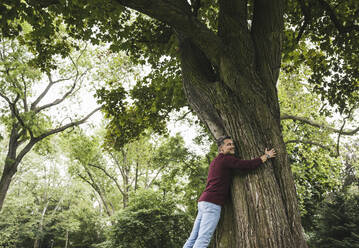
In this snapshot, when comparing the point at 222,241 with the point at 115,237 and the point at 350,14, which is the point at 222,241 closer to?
the point at 350,14

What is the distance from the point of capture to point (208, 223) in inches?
143

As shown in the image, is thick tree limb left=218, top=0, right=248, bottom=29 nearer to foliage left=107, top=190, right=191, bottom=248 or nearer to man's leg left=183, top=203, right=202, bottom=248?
man's leg left=183, top=203, right=202, bottom=248

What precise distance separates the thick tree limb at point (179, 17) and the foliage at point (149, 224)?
10045 mm

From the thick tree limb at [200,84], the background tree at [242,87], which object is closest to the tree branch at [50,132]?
the background tree at [242,87]

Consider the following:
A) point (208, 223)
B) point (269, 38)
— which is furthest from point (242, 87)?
point (208, 223)

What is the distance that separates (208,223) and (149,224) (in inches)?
368

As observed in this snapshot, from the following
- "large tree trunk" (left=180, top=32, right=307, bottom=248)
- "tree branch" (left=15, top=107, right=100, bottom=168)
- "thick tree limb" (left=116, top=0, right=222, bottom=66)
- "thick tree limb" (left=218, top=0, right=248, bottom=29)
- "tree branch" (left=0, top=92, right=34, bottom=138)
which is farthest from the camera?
"tree branch" (left=15, top=107, right=100, bottom=168)

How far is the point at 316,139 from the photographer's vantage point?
11.1 m

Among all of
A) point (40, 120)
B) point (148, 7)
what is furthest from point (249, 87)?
point (40, 120)

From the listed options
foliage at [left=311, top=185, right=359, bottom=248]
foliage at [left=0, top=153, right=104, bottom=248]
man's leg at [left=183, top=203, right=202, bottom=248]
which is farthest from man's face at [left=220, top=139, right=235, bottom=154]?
foliage at [left=0, top=153, right=104, bottom=248]

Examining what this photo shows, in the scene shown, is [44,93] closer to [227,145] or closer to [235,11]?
[235,11]

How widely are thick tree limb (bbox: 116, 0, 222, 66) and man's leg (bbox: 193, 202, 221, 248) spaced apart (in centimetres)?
247

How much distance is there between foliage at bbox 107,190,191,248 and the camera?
1168 cm

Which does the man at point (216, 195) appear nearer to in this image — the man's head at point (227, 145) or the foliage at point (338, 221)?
the man's head at point (227, 145)
